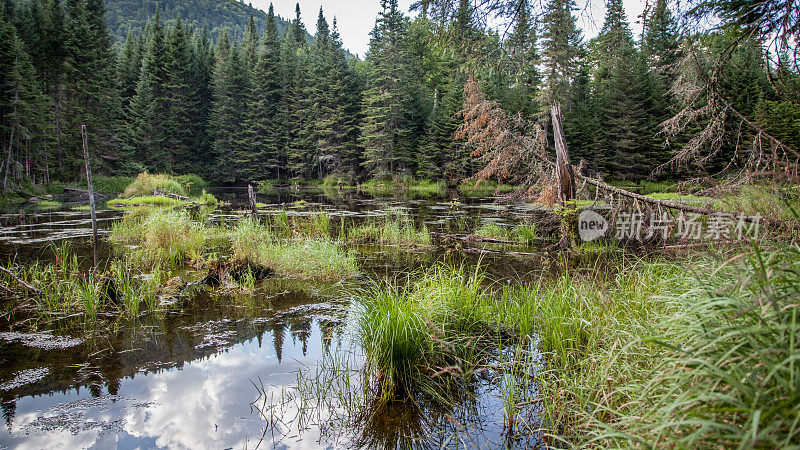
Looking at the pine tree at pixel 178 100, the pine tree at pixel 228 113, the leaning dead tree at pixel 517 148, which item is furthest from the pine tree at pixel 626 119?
the pine tree at pixel 178 100

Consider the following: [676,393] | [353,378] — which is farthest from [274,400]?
[676,393]

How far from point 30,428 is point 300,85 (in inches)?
1626

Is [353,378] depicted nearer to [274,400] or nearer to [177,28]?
[274,400]

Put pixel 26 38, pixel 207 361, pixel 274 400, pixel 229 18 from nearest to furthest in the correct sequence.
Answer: pixel 274 400, pixel 207 361, pixel 26 38, pixel 229 18

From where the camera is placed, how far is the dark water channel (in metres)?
2.78

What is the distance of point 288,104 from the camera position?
41.4 meters

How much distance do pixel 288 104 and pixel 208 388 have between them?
41.7 m

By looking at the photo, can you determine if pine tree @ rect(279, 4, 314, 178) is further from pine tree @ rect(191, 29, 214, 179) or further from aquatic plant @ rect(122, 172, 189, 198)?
aquatic plant @ rect(122, 172, 189, 198)

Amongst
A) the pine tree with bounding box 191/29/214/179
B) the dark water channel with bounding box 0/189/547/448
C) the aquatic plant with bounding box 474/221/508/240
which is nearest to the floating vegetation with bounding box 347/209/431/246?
the aquatic plant with bounding box 474/221/508/240

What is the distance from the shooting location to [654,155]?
3003cm

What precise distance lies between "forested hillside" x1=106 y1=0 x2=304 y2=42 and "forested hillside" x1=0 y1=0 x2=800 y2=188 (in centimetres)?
8065

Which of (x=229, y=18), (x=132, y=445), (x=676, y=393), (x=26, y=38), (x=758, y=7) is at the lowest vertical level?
(x=132, y=445)

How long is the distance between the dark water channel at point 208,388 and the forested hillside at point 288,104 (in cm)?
1578

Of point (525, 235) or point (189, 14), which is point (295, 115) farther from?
point (189, 14)
